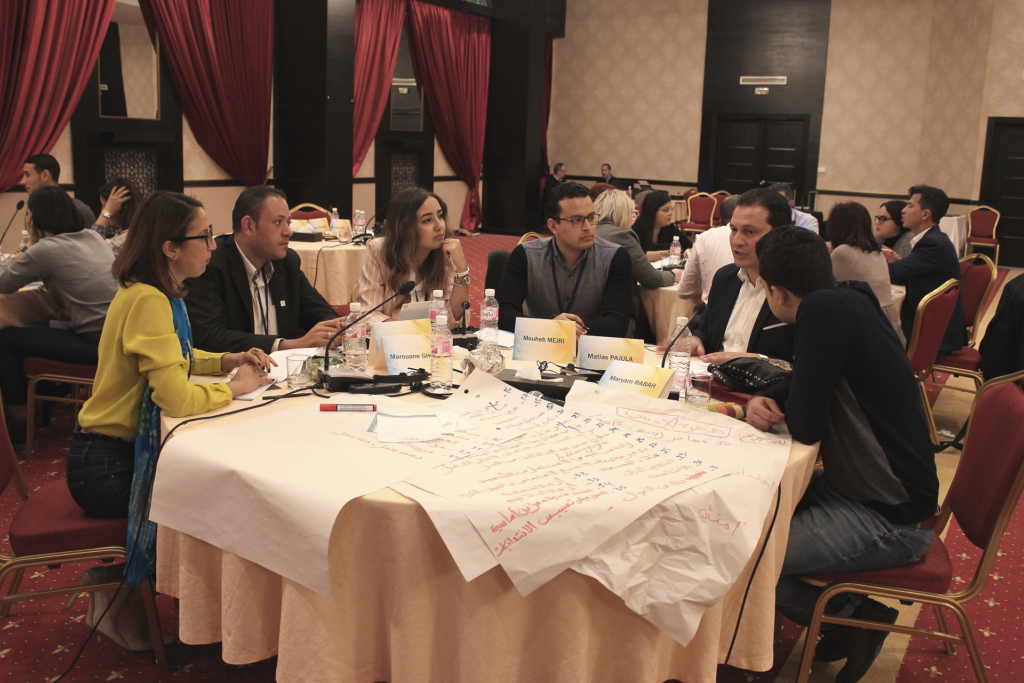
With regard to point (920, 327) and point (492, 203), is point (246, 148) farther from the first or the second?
point (920, 327)

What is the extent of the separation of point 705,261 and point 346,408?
2.53 m

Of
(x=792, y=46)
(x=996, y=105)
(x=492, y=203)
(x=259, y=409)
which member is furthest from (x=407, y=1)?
(x=259, y=409)

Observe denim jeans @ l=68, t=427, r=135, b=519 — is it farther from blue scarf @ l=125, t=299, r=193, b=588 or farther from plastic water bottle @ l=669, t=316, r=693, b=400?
plastic water bottle @ l=669, t=316, r=693, b=400

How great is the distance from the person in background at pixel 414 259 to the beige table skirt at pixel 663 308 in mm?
1502

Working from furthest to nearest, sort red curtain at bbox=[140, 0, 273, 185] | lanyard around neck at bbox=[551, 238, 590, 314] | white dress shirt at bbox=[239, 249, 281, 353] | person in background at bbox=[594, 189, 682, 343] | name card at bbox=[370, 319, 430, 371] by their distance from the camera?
red curtain at bbox=[140, 0, 273, 185] → person in background at bbox=[594, 189, 682, 343] → lanyard around neck at bbox=[551, 238, 590, 314] → white dress shirt at bbox=[239, 249, 281, 353] → name card at bbox=[370, 319, 430, 371]

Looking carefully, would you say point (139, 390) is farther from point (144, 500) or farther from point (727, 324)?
point (727, 324)

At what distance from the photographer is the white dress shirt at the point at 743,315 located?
2.99 meters

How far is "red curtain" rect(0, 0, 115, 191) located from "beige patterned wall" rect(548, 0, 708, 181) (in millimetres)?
9017

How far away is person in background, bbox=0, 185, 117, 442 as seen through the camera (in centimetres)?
360

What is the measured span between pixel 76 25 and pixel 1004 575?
25.1ft

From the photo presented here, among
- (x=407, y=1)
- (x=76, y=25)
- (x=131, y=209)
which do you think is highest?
(x=407, y=1)

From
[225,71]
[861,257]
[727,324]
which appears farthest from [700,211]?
[727,324]

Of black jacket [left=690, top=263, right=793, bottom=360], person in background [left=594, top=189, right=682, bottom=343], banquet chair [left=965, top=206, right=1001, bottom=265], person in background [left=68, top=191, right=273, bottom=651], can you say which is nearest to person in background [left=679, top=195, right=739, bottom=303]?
person in background [left=594, top=189, right=682, bottom=343]

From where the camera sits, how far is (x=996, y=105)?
1127cm
